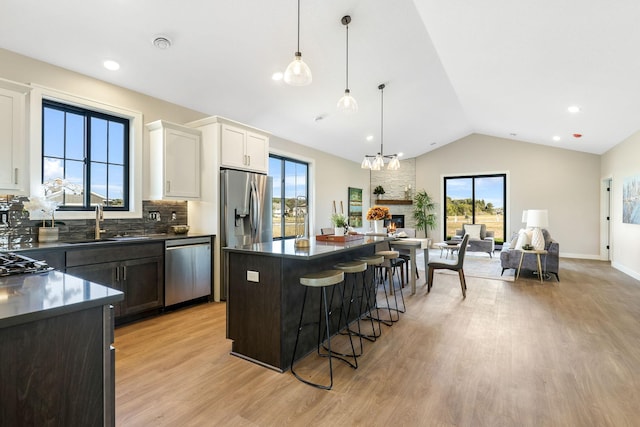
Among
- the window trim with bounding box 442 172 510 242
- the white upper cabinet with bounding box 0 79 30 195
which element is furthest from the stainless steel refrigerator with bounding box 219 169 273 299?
the window trim with bounding box 442 172 510 242

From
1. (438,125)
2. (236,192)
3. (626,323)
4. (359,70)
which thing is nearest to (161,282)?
(236,192)

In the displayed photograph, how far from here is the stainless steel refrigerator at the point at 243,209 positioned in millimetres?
4336

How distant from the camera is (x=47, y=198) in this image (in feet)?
10.5

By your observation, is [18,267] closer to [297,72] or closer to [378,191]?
[297,72]

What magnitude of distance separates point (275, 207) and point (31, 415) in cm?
550

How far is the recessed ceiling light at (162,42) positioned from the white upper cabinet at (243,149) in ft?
4.00

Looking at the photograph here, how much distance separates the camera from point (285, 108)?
5.29 meters

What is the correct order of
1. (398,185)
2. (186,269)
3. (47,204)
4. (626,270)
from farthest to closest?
(398,185), (626,270), (186,269), (47,204)

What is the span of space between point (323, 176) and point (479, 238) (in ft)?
14.7

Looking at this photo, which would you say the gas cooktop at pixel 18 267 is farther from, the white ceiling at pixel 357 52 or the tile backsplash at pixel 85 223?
the white ceiling at pixel 357 52

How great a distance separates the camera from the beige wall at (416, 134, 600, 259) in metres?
8.02

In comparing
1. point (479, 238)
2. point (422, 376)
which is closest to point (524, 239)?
point (479, 238)

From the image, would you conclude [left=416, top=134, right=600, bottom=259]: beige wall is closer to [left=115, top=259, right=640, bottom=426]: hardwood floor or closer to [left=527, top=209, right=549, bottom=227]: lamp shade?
[left=527, top=209, right=549, bottom=227]: lamp shade

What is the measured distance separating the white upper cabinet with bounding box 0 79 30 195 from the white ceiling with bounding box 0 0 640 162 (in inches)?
18.8
